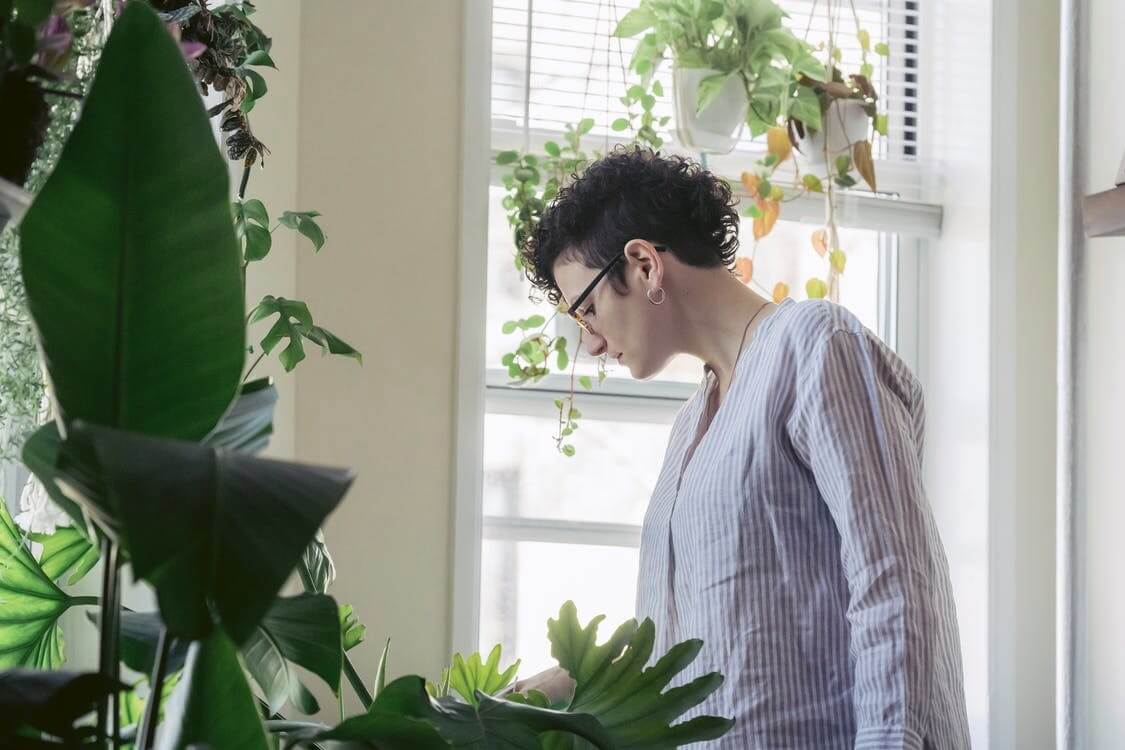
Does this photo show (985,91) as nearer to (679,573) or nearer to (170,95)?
(679,573)

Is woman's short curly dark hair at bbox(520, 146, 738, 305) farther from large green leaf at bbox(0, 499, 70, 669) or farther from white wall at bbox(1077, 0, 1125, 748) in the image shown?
white wall at bbox(1077, 0, 1125, 748)

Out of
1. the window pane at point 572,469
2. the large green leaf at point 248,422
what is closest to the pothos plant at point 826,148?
the window pane at point 572,469

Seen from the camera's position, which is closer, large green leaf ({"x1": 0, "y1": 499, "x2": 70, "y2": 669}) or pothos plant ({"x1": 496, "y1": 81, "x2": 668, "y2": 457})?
large green leaf ({"x1": 0, "y1": 499, "x2": 70, "y2": 669})

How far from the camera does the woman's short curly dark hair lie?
1516mm

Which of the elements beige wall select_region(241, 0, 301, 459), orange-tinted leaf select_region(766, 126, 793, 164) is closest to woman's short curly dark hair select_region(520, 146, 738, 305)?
beige wall select_region(241, 0, 301, 459)

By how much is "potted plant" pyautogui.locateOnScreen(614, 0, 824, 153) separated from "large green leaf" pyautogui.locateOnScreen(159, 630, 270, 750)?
1793 millimetres

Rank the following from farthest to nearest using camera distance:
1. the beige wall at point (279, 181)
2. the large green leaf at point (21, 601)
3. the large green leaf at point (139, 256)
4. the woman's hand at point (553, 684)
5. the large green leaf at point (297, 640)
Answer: the beige wall at point (279, 181)
the woman's hand at point (553, 684)
the large green leaf at point (21, 601)
the large green leaf at point (297, 640)
the large green leaf at point (139, 256)

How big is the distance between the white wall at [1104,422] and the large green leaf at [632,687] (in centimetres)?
158

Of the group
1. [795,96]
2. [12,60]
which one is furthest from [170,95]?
[795,96]

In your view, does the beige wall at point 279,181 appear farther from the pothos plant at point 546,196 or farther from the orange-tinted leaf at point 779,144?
the orange-tinted leaf at point 779,144

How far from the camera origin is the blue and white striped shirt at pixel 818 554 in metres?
1.14

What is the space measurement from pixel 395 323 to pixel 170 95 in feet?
Answer: 5.21

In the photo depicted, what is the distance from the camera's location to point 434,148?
2105 millimetres

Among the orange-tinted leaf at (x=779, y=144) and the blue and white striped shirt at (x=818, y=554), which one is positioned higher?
the orange-tinted leaf at (x=779, y=144)
